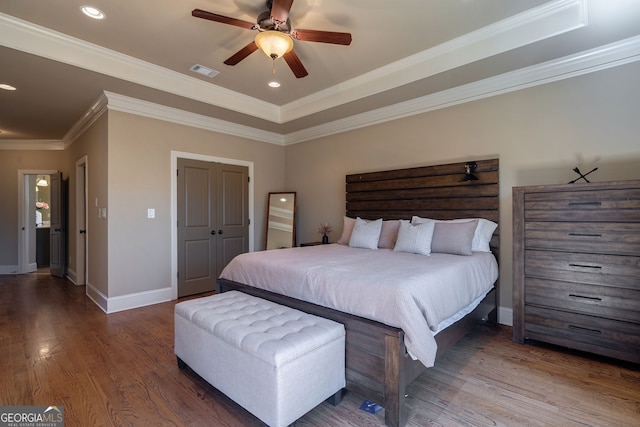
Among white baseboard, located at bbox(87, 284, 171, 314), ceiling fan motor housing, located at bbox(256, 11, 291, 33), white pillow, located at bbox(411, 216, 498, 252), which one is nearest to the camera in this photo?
ceiling fan motor housing, located at bbox(256, 11, 291, 33)

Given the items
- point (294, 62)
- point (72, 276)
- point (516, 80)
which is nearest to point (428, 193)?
point (516, 80)

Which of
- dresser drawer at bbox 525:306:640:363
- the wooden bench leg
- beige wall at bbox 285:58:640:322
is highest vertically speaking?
beige wall at bbox 285:58:640:322

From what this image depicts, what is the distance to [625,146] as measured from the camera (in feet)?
8.98

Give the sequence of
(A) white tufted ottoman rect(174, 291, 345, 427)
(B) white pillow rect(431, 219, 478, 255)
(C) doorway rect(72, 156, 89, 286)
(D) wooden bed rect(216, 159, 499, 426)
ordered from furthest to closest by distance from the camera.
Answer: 1. (C) doorway rect(72, 156, 89, 286)
2. (B) white pillow rect(431, 219, 478, 255)
3. (D) wooden bed rect(216, 159, 499, 426)
4. (A) white tufted ottoman rect(174, 291, 345, 427)

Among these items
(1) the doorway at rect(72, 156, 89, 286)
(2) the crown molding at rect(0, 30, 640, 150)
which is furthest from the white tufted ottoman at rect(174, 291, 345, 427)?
(1) the doorway at rect(72, 156, 89, 286)

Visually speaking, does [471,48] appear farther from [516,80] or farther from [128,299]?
[128,299]

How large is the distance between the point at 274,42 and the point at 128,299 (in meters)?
3.50

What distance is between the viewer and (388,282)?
1959mm

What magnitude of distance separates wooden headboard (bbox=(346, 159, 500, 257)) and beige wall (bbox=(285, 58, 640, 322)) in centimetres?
13

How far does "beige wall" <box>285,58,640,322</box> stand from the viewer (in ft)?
9.07

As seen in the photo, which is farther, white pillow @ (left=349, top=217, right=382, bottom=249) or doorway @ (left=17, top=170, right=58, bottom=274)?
doorway @ (left=17, top=170, right=58, bottom=274)

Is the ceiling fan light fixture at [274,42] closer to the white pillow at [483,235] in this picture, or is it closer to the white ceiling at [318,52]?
the white ceiling at [318,52]

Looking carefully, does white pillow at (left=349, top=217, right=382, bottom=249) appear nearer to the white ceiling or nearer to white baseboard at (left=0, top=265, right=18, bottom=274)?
the white ceiling

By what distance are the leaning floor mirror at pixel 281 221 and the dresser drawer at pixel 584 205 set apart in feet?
11.4
